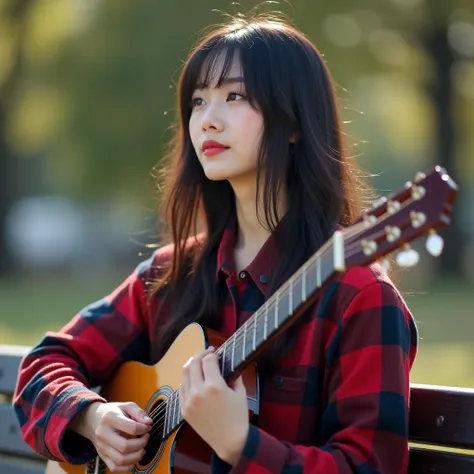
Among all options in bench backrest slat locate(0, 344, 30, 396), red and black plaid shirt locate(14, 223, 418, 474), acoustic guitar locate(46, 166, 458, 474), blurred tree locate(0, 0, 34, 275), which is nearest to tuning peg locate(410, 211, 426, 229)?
acoustic guitar locate(46, 166, 458, 474)

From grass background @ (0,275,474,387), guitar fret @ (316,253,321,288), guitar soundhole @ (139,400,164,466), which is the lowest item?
grass background @ (0,275,474,387)

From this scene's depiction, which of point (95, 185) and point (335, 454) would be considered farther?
point (95, 185)

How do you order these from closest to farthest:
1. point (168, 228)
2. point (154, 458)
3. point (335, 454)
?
point (335, 454)
point (154, 458)
point (168, 228)

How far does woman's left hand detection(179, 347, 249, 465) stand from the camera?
→ 7.35 feet

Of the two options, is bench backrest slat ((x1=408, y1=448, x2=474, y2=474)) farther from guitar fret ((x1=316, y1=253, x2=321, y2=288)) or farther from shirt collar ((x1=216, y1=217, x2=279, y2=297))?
guitar fret ((x1=316, y1=253, x2=321, y2=288))

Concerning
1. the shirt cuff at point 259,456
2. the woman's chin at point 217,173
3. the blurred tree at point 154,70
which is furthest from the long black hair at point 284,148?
the blurred tree at point 154,70

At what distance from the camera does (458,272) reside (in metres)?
19.8

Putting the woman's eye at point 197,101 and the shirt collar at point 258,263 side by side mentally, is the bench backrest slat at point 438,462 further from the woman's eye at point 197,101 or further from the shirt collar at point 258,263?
the woman's eye at point 197,101

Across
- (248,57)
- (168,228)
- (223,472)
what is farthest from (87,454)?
(248,57)

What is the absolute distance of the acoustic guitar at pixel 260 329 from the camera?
1884mm

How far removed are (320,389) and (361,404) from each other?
206 millimetres

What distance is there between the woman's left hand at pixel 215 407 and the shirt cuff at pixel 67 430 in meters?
0.62

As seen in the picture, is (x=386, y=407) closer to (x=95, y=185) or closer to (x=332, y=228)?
(x=332, y=228)

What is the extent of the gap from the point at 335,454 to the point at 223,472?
0.99 feet
